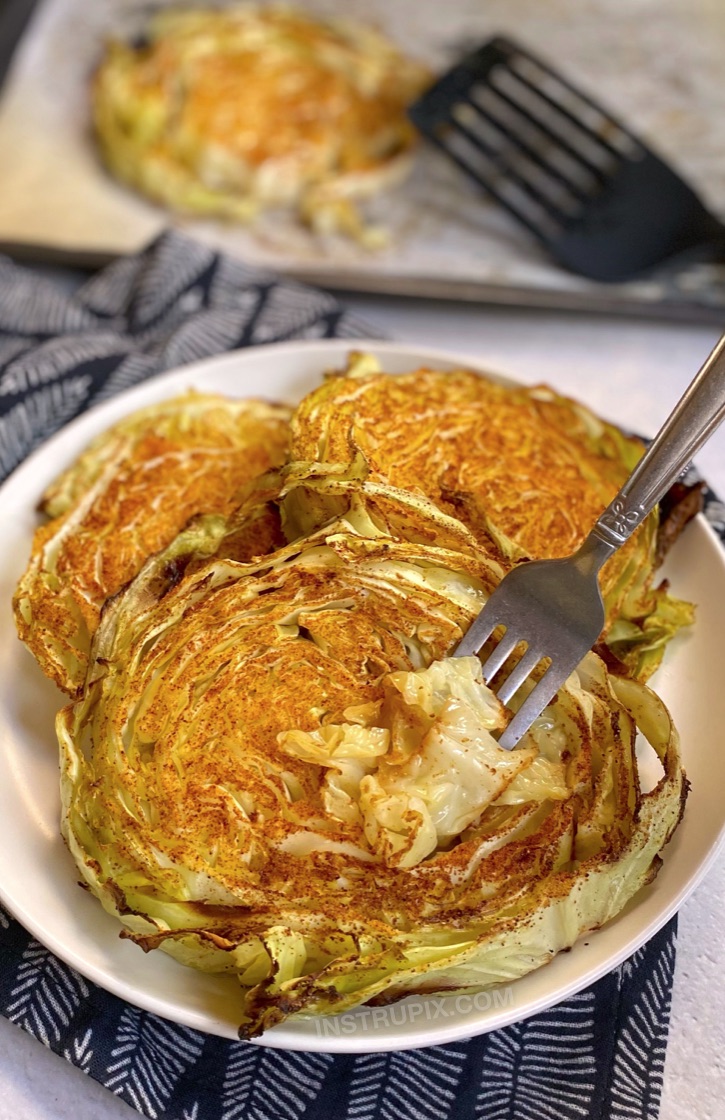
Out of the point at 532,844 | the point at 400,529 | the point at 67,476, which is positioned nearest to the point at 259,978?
the point at 532,844

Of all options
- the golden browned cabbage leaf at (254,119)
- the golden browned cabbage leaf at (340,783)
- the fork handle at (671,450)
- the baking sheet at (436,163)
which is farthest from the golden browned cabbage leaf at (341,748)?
the golden browned cabbage leaf at (254,119)

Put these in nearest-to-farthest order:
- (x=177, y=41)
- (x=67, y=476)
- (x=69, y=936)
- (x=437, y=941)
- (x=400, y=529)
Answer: (x=437, y=941) → (x=69, y=936) → (x=400, y=529) → (x=67, y=476) → (x=177, y=41)

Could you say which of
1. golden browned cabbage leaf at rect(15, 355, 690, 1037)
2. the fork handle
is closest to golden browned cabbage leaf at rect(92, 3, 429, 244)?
golden browned cabbage leaf at rect(15, 355, 690, 1037)

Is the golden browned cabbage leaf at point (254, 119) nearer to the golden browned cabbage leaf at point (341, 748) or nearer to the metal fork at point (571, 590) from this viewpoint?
the golden browned cabbage leaf at point (341, 748)

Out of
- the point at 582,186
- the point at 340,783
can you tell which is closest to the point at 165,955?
the point at 340,783

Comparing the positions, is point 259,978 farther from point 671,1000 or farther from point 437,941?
point 671,1000

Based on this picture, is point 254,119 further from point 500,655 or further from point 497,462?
point 500,655

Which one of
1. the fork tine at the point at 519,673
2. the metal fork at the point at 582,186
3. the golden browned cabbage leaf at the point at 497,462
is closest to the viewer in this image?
the fork tine at the point at 519,673
